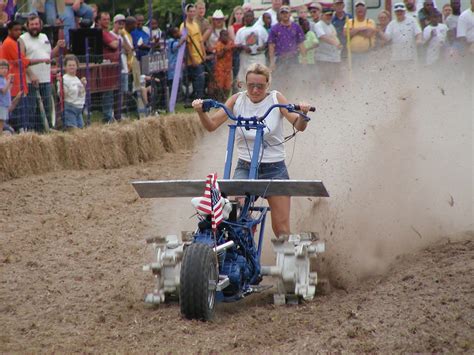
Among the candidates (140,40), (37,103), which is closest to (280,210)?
(37,103)

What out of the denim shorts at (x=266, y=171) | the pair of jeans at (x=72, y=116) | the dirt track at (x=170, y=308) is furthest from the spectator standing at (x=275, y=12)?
the denim shorts at (x=266, y=171)

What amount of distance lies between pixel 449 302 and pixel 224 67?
46.6 feet

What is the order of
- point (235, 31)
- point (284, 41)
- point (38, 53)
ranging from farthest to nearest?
1. point (235, 31)
2. point (284, 41)
3. point (38, 53)

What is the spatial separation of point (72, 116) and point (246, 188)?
8371 millimetres

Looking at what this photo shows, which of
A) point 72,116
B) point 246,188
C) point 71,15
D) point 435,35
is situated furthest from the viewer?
point 435,35

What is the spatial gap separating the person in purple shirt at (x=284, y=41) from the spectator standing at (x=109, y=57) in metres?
3.35

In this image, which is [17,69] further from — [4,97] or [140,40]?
[140,40]

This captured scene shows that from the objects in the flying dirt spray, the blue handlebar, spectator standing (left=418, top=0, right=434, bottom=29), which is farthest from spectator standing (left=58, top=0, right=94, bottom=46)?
the blue handlebar

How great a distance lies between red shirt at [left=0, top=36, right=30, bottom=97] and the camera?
14148mm

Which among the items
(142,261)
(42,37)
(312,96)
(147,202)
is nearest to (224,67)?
(312,96)

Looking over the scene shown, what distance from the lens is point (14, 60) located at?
14.2 meters

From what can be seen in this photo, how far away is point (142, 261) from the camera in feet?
30.8

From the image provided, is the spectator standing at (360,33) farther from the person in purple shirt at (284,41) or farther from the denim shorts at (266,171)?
the denim shorts at (266,171)

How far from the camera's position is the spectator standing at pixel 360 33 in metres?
20.2
